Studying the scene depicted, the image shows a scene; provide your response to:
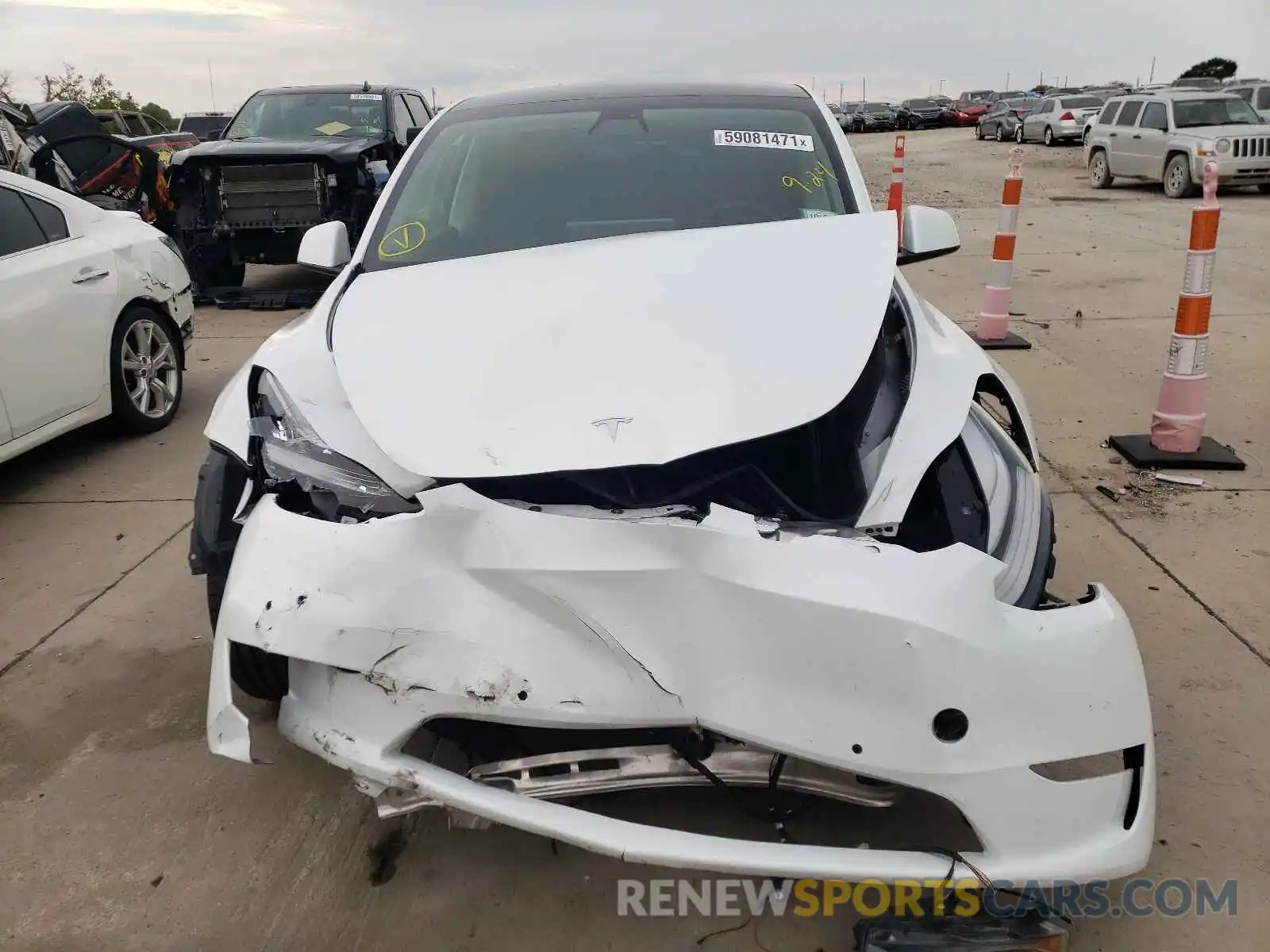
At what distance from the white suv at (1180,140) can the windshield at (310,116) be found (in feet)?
39.2

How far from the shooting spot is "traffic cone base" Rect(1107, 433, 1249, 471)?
4676mm

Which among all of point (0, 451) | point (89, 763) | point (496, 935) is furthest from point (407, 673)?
point (0, 451)

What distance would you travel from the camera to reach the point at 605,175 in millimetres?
3377

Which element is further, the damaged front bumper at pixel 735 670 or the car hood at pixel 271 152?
the car hood at pixel 271 152

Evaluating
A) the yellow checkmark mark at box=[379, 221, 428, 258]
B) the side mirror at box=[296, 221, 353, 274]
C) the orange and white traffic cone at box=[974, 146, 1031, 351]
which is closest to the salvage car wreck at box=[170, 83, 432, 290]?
the orange and white traffic cone at box=[974, 146, 1031, 351]

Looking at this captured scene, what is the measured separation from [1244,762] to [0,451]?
15.1 feet

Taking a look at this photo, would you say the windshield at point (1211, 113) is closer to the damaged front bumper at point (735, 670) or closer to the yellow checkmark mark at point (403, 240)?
the yellow checkmark mark at point (403, 240)

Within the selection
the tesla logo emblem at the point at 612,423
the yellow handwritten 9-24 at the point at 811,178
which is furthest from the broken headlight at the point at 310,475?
the yellow handwritten 9-24 at the point at 811,178

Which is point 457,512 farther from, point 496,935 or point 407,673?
point 496,935

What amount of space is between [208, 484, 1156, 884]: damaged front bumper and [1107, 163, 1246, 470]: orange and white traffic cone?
317 cm

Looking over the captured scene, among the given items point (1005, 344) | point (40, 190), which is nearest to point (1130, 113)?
point (1005, 344)

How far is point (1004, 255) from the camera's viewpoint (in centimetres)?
690

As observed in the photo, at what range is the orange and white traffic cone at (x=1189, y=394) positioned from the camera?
14.9 ft

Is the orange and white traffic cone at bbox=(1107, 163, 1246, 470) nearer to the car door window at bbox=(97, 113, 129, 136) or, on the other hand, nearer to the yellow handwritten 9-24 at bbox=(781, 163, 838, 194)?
the yellow handwritten 9-24 at bbox=(781, 163, 838, 194)
